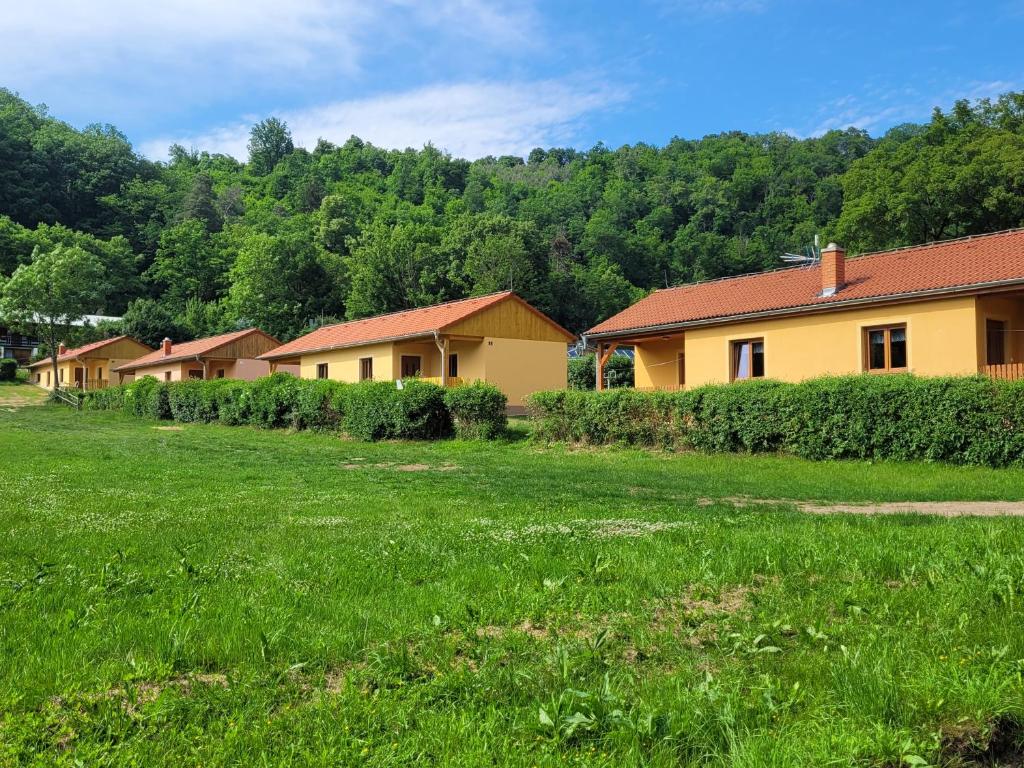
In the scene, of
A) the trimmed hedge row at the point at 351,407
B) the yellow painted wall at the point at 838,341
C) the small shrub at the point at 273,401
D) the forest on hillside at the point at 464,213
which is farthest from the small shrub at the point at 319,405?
the forest on hillside at the point at 464,213

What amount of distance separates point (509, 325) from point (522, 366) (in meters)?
2.08

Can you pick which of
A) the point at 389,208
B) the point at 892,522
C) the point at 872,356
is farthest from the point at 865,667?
the point at 389,208

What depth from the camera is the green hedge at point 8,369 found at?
70062 mm

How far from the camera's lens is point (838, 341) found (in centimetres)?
2194

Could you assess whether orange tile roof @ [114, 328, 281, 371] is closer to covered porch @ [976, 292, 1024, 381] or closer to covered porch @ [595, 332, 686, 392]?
covered porch @ [595, 332, 686, 392]

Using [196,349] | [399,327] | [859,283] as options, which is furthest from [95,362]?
[859,283]

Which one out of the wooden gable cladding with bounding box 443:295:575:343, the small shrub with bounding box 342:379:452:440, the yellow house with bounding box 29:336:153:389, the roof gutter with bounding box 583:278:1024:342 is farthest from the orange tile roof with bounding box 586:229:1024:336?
the yellow house with bounding box 29:336:153:389

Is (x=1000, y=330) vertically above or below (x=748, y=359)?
above

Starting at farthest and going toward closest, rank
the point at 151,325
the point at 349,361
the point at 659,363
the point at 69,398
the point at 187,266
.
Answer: the point at 187,266 < the point at 151,325 < the point at 69,398 < the point at 349,361 < the point at 659,363

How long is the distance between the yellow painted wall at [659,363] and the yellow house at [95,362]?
2067 inches

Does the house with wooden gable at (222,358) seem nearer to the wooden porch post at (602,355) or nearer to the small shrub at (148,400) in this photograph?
the small shrub at (148,400)

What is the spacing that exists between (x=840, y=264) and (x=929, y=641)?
20.9 m

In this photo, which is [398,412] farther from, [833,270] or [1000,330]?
[1000,330]

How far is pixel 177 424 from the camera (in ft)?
113
